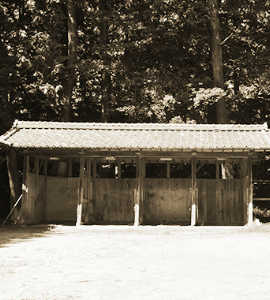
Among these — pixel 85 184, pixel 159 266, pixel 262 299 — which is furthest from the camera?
pixel 85 184

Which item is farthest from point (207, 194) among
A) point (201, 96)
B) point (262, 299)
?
point (262, 299)

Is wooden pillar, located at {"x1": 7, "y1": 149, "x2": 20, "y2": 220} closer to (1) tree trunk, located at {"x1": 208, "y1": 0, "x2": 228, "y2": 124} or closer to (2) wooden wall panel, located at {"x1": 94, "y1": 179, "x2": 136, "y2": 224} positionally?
(2) wooden wall panel, located at {"x1": 94, "y1": 179, "x2": 136, "y2": 224}

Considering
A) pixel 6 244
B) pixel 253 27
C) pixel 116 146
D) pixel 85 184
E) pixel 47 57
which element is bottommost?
pixel 6 244

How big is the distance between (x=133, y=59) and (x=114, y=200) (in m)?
8.87

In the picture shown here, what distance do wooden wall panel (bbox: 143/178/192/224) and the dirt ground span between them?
10.6ft

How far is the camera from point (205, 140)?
1817 centimetres

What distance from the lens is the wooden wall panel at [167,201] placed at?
63.1 feet

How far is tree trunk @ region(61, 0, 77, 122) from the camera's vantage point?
24.2 meters

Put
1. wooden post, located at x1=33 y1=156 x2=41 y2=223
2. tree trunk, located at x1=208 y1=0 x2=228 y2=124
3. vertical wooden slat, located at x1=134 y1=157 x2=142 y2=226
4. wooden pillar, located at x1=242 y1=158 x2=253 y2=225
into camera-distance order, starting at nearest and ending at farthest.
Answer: vertical wooden slat, located at x1=134 y1=157 x2=142 y2=226, wooden pillar, located at x1=242 y1=158 x2=253 y2=225, wooden post, located at x1=33 y1=156 x2=41 y2=223, tree trunk, located at x1=208 y1=0 x2=228 y2=124

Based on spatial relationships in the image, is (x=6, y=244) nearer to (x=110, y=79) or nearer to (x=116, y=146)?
(x=116, y=146)

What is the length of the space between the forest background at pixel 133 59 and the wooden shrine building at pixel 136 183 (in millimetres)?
4344

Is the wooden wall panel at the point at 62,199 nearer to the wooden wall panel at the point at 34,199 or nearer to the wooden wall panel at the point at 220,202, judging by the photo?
the wooden wall panel at the point at 34,199

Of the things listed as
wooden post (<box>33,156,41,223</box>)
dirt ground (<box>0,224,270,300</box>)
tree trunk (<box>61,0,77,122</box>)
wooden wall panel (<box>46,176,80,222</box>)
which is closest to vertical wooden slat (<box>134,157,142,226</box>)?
dirt ground (<box>0,224,270,300</box>)

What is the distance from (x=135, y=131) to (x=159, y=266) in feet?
35.7
